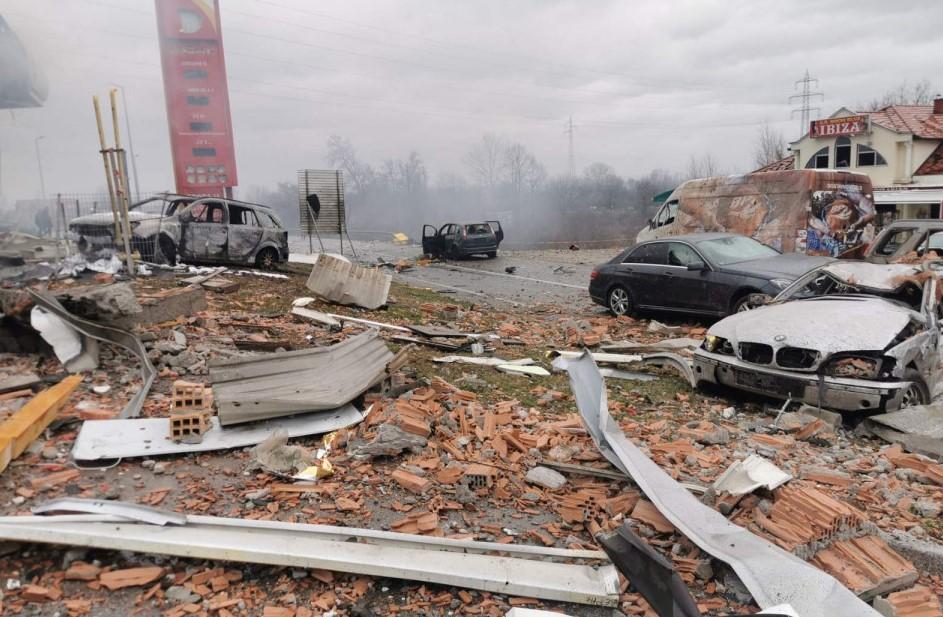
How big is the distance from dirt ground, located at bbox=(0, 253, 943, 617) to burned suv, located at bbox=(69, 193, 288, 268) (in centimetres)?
656

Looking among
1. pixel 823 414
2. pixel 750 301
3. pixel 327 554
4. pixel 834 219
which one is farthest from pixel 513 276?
pixel 327 554

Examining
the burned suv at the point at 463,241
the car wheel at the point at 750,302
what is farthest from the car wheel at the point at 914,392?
the burned suv at the point at 463,241

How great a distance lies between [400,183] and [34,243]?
4874 centimetres

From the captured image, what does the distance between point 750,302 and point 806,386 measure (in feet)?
13.4

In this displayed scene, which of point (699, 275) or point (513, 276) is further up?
point (699, 275)

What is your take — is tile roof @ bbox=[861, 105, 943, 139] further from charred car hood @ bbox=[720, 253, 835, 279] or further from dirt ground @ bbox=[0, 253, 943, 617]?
dirt ground @ bbox=[0, 253, 943, 617]

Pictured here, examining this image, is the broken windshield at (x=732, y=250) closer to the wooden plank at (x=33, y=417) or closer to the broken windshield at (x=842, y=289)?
the broken windshield at (x=842, y=289)

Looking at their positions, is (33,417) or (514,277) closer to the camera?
(33,417)

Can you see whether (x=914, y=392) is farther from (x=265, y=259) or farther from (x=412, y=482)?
(x=265, y=259)

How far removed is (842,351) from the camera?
5.49 m

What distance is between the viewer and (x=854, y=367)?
18.0 ft

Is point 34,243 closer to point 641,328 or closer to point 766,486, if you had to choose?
point 641,328

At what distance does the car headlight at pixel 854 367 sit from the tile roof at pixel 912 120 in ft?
103

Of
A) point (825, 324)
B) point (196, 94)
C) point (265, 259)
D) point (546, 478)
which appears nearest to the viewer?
point (546, 478)
